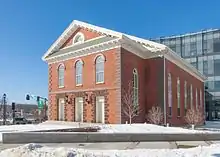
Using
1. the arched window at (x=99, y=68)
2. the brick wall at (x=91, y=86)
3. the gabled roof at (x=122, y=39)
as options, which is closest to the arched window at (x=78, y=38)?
the gabled roof at (x=122, y=39)

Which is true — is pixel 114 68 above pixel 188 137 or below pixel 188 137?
above

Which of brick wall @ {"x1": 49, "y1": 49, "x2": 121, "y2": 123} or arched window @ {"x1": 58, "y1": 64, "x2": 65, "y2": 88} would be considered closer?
brick wall @ {"x1": 49, "y1": 49, "x2": 121, "y2": 123}

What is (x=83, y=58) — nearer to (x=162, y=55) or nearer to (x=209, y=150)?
(x=162, y=55)

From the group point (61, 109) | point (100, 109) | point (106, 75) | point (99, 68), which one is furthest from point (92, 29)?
point (61, 109)

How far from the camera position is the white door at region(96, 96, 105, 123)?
93.5 feet

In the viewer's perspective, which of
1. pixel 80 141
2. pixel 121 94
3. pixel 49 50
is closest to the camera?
pixel 80 141

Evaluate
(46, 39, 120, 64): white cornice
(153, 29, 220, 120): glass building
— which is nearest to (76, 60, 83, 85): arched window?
(46, 39, 120, 64): white cornice

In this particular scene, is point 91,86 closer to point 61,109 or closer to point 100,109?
point 100,109

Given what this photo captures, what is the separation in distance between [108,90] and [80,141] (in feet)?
41.6

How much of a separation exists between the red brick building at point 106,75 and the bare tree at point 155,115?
0.59 meters

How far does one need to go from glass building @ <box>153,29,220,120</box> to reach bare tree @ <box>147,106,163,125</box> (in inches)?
1468

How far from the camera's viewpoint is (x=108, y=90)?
27875 mm

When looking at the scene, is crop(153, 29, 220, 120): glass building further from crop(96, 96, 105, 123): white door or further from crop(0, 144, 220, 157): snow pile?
crop(0, 144, 220, 157): snow pile

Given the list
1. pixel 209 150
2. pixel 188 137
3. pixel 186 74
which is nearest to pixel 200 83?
pixel 186 74
